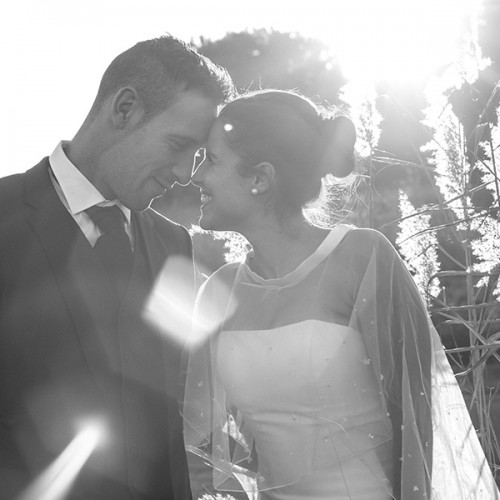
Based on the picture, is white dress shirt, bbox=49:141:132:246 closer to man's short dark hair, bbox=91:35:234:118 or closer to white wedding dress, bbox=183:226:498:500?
man's short dark hair, bbox=91:35:234:118

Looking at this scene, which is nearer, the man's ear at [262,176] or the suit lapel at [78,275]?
the suit lapel at [78,275]

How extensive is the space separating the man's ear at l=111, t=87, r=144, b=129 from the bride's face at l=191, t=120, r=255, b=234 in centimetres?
33

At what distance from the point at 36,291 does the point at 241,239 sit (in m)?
1.04

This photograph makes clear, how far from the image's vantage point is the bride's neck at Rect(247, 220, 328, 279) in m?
3.10

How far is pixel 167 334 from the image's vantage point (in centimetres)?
279

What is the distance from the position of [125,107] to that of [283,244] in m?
0.75

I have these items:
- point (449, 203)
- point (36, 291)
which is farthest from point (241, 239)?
point (36, 291)

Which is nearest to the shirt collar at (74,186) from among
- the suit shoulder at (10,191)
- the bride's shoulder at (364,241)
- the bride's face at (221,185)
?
the suit shoulder at (10,191)

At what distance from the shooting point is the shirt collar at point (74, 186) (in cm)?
269

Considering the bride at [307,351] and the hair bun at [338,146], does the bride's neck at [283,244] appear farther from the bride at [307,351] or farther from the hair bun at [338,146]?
the hair bun at [338,146]

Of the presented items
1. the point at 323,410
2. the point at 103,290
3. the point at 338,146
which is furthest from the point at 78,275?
the point at 338,146

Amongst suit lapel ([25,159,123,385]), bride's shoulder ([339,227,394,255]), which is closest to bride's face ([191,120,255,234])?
bride's shoulder ([339,227,394,255])

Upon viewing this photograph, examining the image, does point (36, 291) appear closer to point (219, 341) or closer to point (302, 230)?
point (219, 341)

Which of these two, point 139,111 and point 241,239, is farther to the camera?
point 241,239
